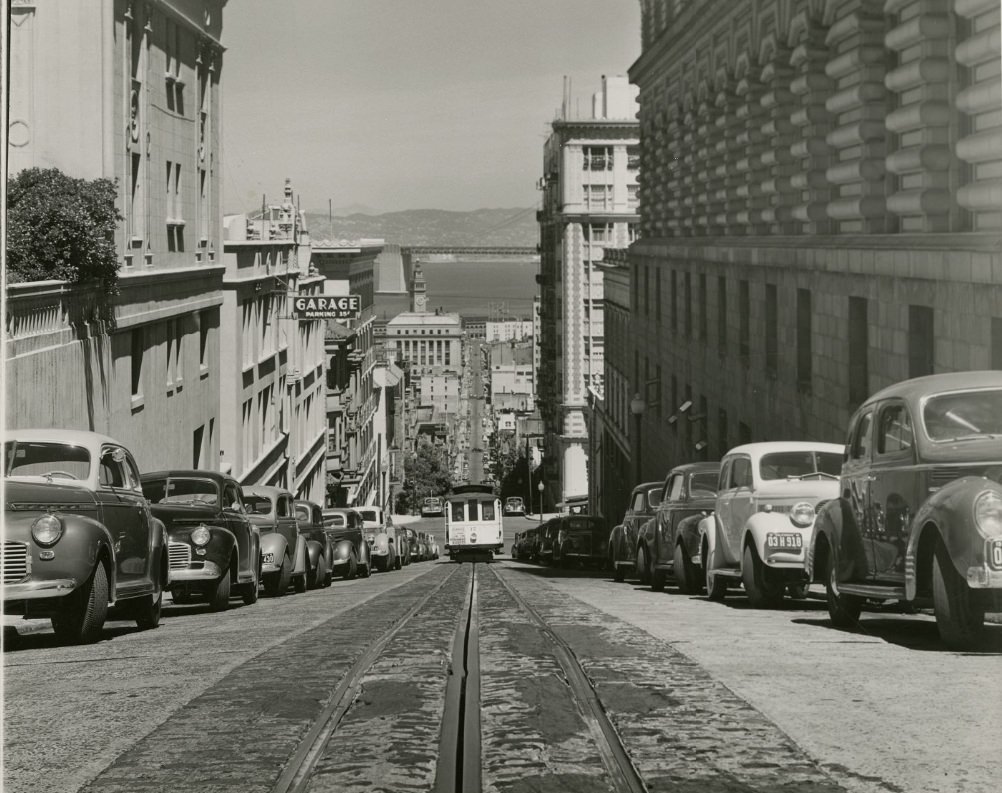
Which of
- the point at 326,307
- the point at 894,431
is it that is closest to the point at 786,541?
the point at 894,431

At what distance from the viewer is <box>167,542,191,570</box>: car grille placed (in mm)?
17703

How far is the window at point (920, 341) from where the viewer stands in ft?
67.5

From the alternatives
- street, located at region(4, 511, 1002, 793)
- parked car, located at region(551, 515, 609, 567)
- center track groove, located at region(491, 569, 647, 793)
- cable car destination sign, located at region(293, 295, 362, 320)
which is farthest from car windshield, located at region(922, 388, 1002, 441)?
cable car destination sign, located at region(293, 295, 362, 320)

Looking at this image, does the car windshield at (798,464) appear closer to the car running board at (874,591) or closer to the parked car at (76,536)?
the car running board at (874,591)

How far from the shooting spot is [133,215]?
32.9 m

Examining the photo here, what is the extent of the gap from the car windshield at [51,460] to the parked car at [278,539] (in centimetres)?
1028

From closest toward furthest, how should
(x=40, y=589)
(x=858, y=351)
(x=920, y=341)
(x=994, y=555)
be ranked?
(x=994, y=555), (x=40, y=589), (x=920, y=341), (x=858, y=351)

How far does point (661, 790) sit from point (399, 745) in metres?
1.35

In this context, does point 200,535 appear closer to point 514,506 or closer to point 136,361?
point 136,361

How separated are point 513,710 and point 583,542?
119 ft

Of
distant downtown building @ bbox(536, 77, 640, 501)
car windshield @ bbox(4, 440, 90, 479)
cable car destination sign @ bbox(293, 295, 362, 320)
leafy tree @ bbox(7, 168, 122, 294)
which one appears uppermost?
distant downtown building @ bbox(536, 77, 640, 501)

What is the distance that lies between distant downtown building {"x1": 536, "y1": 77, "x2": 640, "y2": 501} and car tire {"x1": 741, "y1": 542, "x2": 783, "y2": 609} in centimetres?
9123

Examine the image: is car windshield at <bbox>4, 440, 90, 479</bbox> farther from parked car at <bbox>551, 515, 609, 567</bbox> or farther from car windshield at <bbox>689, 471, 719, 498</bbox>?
parked car at <bbox>551, 515, 609, 567</bbox>

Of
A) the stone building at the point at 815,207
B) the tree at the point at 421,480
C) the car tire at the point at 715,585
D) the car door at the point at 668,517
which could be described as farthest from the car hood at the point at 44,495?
the tree at the point at 421,480
